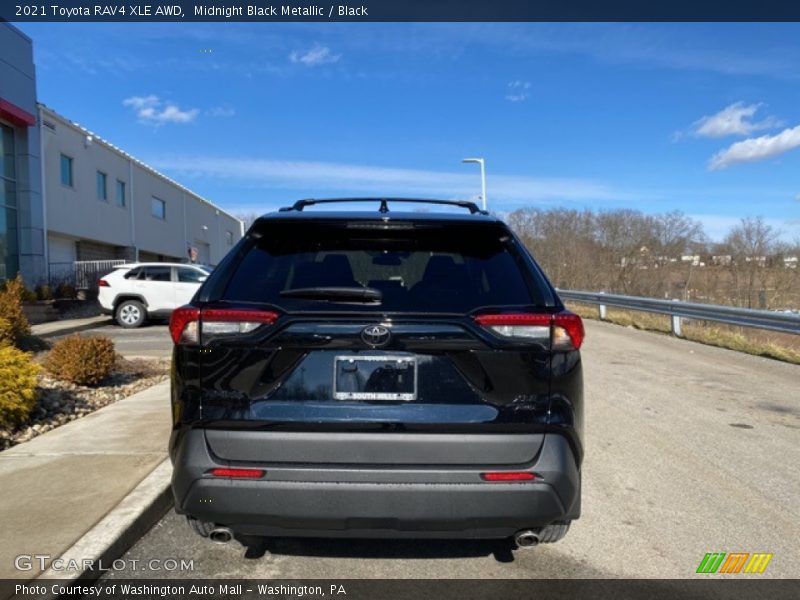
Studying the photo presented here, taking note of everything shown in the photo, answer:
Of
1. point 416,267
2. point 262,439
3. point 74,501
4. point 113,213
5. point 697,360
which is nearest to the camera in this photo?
point 262,439

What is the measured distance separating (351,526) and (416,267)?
124 centimetres

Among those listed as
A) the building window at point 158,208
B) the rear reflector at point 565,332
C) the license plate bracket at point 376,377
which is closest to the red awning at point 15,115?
the building window at point 158,208

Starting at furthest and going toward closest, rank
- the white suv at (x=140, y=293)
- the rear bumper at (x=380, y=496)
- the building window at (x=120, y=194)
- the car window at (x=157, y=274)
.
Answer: the building window at (x=120, y=194) → the car window at (x=157, y=274) → the white suv at (x=140, y=293) → the rear bumper at (x=380, y=496)

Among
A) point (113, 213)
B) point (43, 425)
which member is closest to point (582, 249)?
point (113, 213)

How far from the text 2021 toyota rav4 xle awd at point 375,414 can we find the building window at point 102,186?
2663 cm

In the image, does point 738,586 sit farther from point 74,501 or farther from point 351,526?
point 74,501

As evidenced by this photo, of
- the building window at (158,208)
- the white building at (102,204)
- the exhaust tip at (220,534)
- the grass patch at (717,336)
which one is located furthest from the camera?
the building window at (158,208)

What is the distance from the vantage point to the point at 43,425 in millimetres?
6074

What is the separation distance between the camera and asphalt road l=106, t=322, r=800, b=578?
3328 mm

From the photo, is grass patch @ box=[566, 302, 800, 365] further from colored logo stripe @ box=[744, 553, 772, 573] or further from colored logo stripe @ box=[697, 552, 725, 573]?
colored logo stripe @ box=[697, 552, 725, 573]

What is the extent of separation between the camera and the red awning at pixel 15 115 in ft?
61.5

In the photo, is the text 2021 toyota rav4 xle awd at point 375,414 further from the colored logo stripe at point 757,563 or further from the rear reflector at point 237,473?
the colored logo stripe at point 757,563

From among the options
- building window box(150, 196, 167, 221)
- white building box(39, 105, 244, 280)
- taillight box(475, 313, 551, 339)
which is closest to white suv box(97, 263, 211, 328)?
white building box(39, 105, 244, 280)

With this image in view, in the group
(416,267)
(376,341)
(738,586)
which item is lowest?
(738,586)
